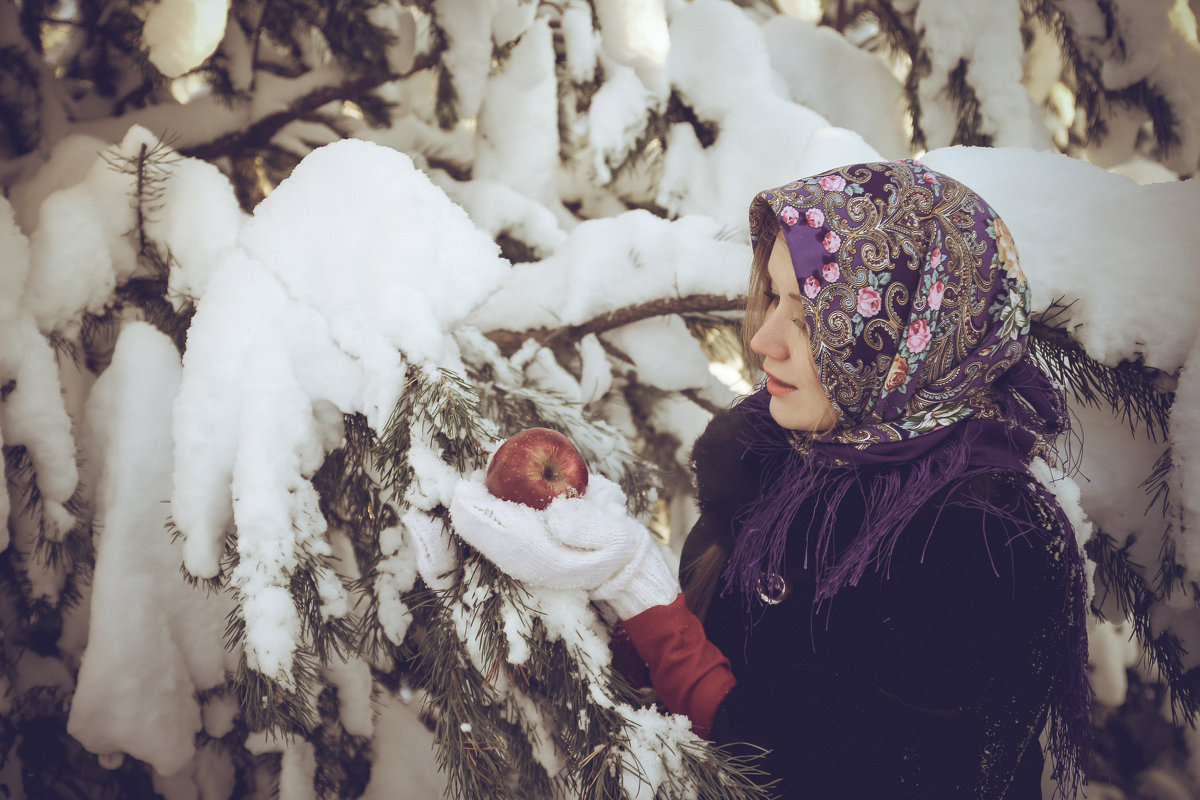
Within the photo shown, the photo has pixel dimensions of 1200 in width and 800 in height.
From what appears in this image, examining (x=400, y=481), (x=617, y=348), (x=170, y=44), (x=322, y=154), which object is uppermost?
(x=170, y=44)

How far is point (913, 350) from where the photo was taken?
1.11 m

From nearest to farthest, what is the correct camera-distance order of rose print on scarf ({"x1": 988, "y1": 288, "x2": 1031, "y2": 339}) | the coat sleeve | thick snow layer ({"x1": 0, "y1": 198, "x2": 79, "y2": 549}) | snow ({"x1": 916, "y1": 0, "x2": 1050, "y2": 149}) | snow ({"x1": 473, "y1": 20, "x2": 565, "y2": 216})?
1. the coat sleeve
2. rose print on scarf ({"x1": 988, "y1": 288, "x2": 1031, "y2": 339})
3. thick snow layer ({"x1": 0, "y1": 198, "x2": 79, "y2": 549})
4. snow ({"x1": 916, "y1": 0, "x2": 1050, "y2": 149})
5. snow ({"x1": 473, "y1": 20, "x2": 565, "y2": 216})

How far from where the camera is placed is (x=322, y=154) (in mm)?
1307

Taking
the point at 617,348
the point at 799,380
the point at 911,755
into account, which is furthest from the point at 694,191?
the point at 911,755

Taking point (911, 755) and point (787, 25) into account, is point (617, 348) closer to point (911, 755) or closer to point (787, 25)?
point (911, 755)

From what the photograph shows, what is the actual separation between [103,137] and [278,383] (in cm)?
123

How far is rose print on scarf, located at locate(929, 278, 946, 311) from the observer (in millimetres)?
1096

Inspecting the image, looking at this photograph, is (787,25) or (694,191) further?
(787,25)

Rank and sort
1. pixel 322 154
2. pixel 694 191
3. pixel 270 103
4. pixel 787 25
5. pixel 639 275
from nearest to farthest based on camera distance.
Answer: pixel 322 154 < pixel 639 275 < pixel 270 103 < pixel 694 191 < pixel 787 25

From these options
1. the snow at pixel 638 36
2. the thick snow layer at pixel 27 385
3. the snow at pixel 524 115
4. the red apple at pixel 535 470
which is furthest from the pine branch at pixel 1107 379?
the thick snow layer at pixel 27 385

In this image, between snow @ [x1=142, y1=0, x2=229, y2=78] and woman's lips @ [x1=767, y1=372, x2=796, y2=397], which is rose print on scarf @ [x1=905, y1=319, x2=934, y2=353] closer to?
woman's lips @ [x1=767, y1=372, x2=796, y2=397]

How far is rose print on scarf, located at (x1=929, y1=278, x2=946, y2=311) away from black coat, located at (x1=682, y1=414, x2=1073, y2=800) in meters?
0.32

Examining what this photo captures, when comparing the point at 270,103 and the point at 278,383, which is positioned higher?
the point at 270,103

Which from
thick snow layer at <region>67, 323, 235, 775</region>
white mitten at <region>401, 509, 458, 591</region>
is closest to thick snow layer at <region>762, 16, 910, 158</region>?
white mitten at <region>401, 509, 458, 591</region>
